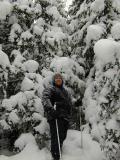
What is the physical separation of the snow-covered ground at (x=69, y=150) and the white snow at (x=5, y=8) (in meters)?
4.00

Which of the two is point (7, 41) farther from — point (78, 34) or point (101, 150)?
point (101, 150)

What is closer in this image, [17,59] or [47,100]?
[47,100]

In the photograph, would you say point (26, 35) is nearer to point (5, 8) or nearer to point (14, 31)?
point (14, 31)

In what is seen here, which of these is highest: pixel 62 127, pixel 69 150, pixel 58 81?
pixel 58 81

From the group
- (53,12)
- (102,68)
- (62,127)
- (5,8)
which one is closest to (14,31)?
(5,8)

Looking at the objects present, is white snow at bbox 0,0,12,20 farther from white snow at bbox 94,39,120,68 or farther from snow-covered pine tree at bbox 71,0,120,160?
white snow at bbox 94,39,120,68

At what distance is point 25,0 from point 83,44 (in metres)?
2.65

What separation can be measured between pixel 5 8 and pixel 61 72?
2.80 meters

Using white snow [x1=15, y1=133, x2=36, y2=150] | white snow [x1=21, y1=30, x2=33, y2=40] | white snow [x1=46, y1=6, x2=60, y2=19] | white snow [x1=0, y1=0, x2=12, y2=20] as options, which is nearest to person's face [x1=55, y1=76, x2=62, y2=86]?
white snow [x1=15, y1=133, x2=36, y2=150]

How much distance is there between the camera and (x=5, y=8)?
11.3 m

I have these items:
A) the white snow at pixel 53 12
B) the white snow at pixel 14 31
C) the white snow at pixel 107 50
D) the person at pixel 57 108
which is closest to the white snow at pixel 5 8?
the white snow at pixel 14 31

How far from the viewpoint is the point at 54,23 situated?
1278 cm

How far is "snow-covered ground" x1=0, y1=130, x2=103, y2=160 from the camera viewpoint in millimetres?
9492

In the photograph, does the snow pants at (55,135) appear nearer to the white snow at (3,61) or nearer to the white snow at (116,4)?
the white snow at (3,61)
